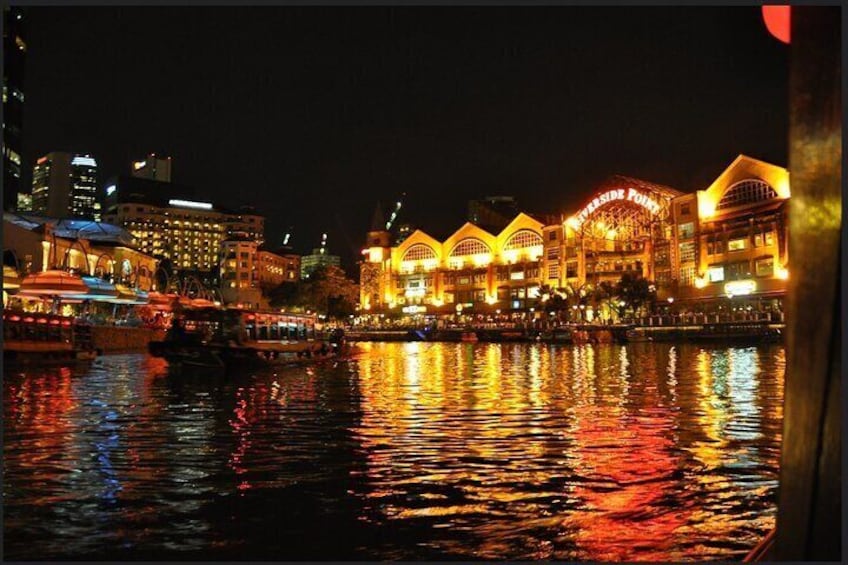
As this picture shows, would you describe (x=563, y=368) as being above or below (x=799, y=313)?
below

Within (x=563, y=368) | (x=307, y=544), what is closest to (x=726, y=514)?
(x=307, y=544)

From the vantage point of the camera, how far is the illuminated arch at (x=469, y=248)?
393 ft

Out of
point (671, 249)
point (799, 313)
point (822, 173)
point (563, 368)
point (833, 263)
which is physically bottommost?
point (563, 368)

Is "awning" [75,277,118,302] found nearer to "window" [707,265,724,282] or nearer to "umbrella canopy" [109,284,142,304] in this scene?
"umbrella canopy" [109,284,142,304]

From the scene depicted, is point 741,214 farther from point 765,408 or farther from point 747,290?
point 765,408

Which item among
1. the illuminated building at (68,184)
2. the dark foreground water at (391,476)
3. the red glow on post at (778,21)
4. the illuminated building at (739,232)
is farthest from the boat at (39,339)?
the illuminated building at (68,184)

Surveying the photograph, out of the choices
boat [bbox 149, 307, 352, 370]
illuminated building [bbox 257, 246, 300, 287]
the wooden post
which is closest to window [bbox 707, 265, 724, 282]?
boat [bbox 149, 307, 352, 370]

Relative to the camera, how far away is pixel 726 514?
7.99 metres

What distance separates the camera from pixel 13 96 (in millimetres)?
108438

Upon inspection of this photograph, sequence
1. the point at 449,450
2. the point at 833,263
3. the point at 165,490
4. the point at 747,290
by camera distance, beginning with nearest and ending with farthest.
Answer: the point at 833,263
the point at 165,490
the point at 449,450
the point at 747,290

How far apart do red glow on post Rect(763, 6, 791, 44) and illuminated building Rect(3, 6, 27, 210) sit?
11151 cm

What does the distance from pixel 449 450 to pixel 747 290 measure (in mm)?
69557

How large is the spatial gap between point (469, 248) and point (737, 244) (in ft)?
174

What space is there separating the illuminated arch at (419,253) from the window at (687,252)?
2063 inches
